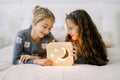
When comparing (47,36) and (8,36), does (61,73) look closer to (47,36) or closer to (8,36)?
(47,36)

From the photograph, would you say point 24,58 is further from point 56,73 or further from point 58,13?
point 58,13

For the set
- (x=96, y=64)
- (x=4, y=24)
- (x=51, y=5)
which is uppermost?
(x=51, y=5)

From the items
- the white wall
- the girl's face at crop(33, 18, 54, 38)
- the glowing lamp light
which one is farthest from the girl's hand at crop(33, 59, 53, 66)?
the white wall

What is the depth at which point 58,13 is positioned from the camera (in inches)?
75.1

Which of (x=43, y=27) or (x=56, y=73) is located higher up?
(x=43, y=27)

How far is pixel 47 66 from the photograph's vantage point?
1096 mm

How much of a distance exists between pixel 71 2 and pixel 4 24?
58 centimetres

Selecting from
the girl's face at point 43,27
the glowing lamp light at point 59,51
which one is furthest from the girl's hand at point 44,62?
the girl's face at point 43,27

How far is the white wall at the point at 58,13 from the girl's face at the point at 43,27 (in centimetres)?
66

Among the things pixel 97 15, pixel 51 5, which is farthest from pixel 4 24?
pixel 97 15

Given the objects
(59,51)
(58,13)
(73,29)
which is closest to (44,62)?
(59,51)

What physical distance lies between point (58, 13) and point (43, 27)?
Answer: 73 cm

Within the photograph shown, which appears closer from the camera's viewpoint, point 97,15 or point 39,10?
point 39,10

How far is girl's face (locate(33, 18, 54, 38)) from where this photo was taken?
1.19 metres
